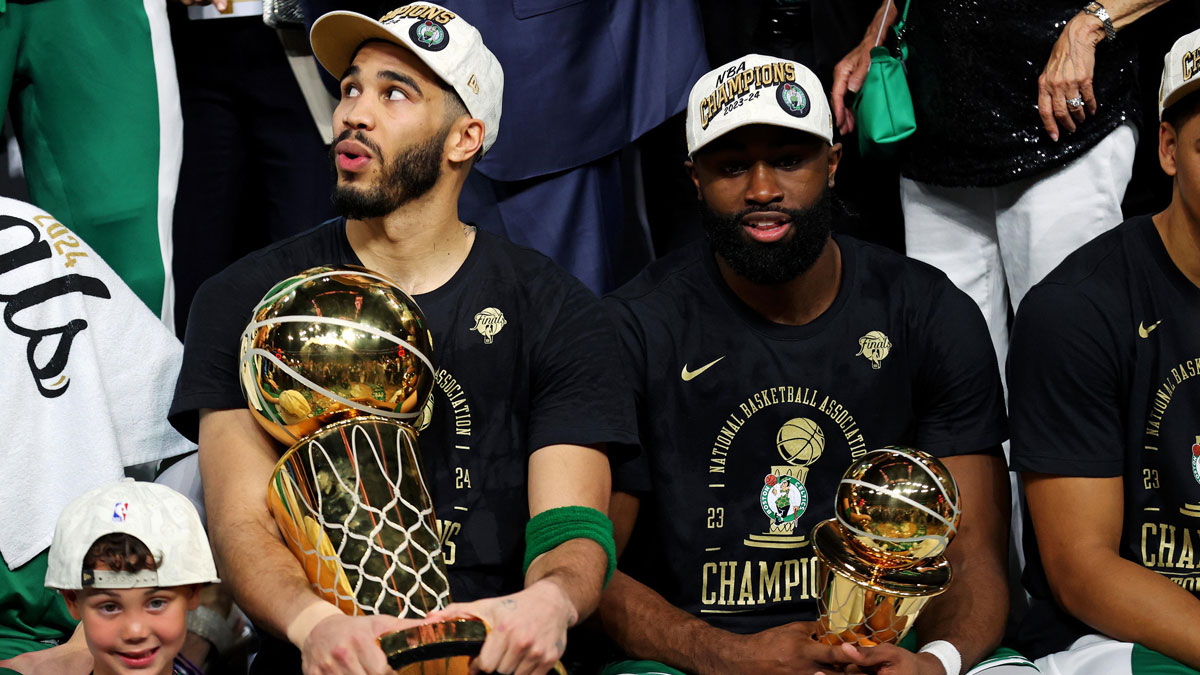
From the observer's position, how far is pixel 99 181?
3.88m

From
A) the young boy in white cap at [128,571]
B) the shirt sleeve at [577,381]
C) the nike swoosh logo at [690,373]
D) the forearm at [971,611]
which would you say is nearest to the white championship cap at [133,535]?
the young boy in white cap at [128,571]

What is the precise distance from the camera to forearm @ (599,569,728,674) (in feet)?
9.81

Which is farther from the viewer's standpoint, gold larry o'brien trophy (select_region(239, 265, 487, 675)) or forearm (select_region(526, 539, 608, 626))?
forearm (select_region(526, 539, 608, 626))

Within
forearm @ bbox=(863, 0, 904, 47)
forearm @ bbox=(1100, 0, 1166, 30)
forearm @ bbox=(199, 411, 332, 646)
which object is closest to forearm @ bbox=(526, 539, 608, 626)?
forearm @ bbox=(199, 411, 332, 646)

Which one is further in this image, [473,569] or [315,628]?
[473,569]

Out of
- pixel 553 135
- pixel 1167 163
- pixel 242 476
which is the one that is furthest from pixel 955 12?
pixel 242 476

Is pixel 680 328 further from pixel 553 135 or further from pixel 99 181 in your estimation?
pixel 99 181

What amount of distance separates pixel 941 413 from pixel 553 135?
1287 mm

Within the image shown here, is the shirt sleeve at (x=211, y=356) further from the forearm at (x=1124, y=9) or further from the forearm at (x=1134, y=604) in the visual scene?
the forearm at (x=1124, y=9)

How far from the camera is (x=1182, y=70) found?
318 cm

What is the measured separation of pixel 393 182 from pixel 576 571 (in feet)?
3.15

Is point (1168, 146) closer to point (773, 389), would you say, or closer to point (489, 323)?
point (773, 389)

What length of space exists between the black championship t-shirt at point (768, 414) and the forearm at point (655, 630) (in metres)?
0.14

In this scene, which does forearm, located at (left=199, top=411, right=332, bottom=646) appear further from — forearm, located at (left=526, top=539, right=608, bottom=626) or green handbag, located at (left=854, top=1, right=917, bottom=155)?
green handbag, located at (left=854, top=1, right=917, bottom=155)
